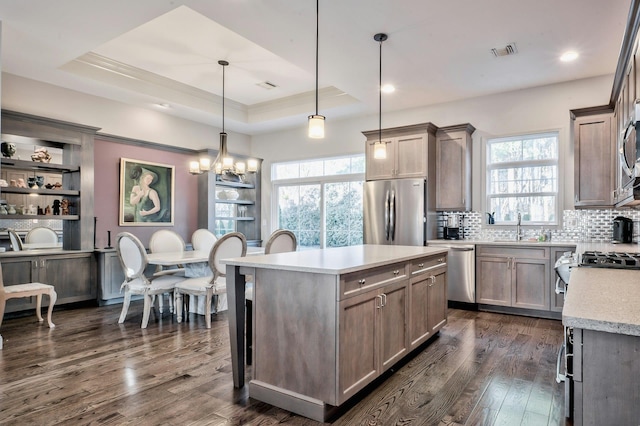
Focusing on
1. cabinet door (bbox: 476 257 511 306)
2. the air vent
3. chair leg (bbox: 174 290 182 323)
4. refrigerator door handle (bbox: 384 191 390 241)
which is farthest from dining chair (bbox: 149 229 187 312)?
cabinet door (bbox: 476 257 511 306)

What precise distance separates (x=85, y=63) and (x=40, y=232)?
2217 millimetres

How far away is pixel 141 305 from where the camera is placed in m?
5.18

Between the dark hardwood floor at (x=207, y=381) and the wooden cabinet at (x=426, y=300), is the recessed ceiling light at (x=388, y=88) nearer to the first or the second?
the wooden cabinet at (x=426, y=300)

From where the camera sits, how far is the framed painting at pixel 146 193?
223 inches

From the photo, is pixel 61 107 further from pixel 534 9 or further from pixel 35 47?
pixel 534 9

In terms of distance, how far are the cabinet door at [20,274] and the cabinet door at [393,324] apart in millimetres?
4261

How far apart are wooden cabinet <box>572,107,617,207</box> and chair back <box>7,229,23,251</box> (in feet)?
21.8

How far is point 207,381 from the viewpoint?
272cm

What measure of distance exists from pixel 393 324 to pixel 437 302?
3.38ft

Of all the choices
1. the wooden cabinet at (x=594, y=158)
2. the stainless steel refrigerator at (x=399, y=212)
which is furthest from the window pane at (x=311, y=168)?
the wooden cabinet at (x=594, y=158)

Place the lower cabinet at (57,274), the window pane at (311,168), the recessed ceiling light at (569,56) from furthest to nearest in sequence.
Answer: the window pane at (311,168) < the lower cabinet at (57,274) < the recessed ceiling light at (569,56)

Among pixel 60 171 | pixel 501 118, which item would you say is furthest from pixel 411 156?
pixel 60 171

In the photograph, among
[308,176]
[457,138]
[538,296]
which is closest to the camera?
[538,296]

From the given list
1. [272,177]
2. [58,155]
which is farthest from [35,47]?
[272,177]
